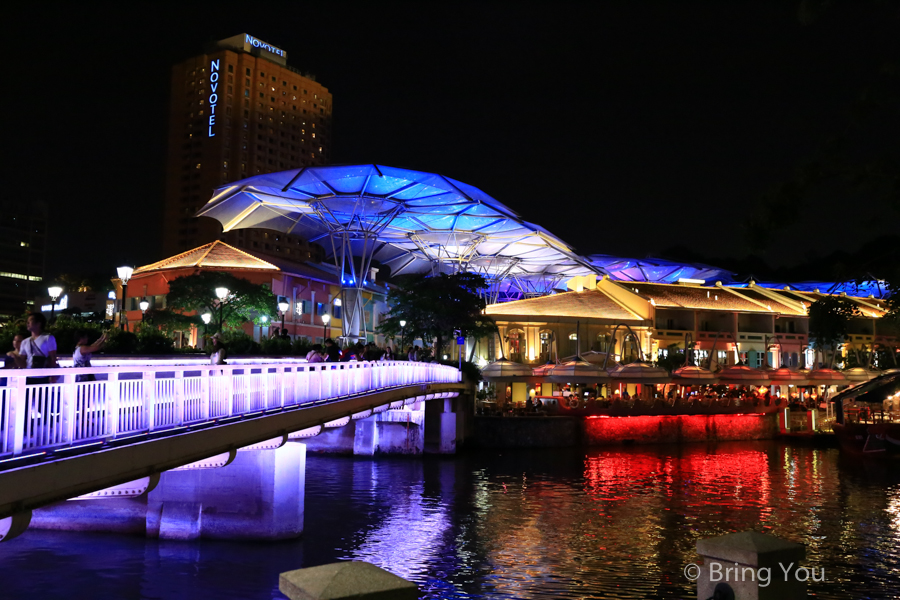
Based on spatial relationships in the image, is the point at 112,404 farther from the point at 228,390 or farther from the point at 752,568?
the point at 752,568

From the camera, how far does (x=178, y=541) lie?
62.7 feet

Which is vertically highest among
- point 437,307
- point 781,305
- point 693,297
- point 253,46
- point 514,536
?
point 253,46

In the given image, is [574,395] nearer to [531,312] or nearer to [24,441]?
[531,312]

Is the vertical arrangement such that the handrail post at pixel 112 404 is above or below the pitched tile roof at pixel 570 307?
below

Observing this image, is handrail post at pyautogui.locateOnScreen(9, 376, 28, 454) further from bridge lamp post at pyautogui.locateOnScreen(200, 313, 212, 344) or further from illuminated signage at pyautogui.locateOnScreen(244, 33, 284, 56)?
illuminated signage at pyautogui.locateOnScreen(244, 33, 284, 56)

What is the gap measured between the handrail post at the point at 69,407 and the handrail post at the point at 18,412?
30.1 inches

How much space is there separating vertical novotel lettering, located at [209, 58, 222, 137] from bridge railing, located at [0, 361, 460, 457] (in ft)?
435

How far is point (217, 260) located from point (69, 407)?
170 feet

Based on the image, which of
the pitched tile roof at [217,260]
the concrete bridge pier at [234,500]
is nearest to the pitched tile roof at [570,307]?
the pitched tile roof at [217,260]

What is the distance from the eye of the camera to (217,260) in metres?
59.2

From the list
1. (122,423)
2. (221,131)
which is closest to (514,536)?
(122,423)

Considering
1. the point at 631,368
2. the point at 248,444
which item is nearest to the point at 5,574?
the point at 248,444

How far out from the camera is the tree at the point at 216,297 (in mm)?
48375

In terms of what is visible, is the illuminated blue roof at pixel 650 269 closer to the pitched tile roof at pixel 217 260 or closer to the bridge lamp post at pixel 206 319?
the pitched tile roof at pixel 217 260
